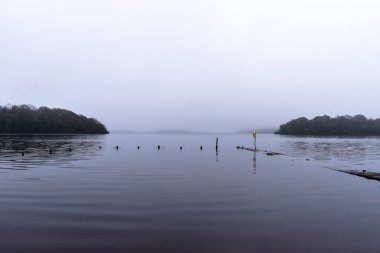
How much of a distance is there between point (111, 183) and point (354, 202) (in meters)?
21.2

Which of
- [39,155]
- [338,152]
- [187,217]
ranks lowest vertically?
[338,152]

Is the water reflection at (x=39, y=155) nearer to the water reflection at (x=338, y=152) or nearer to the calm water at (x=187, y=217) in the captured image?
the calm water at (x=187, y=217)

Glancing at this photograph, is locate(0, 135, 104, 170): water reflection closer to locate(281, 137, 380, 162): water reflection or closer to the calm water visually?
the calm water

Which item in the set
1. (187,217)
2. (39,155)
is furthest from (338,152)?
(187,217)

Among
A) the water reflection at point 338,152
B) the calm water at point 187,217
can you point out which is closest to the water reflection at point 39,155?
the calm water at point 187,217

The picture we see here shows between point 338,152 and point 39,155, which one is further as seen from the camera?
point 338,152

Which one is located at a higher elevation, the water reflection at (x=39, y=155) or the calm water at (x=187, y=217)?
the water reflection at (x=39, y=155)

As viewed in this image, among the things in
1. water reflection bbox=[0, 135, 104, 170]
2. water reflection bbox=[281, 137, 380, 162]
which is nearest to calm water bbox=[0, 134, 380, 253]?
water reflection bbox=[0, 135, 104, 170]

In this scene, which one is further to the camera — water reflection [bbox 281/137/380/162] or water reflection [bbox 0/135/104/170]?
water reflection [bbox 281/137/380/162]

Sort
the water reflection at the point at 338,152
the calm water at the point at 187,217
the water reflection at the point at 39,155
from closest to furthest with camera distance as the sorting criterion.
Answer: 1. the calm water at the point at 187,217
2. the water reflection at the point at 39,155
3. the water reflection at the point at 338,152

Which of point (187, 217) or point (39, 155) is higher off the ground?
point (39, 155)

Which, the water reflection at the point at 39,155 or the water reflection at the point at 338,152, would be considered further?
the water reflection at the point at 338,152

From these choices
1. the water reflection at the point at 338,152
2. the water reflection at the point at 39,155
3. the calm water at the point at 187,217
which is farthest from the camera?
the water reflection at the point at 338,152

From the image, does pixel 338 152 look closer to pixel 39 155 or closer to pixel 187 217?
pixel 39 155
